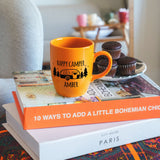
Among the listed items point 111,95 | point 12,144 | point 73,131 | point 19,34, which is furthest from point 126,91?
point 19,34

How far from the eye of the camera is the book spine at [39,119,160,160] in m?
0.48

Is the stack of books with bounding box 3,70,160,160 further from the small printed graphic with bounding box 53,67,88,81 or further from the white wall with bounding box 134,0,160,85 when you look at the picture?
the white wall with bounding box 134,0,160,85

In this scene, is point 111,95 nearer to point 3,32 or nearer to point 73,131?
point 73,131

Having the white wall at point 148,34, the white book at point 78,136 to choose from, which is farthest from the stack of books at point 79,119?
the white wall at point 148,34

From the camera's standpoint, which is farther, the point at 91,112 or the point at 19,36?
the point at 19,36

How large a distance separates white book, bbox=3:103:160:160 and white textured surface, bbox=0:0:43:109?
1.22 feet

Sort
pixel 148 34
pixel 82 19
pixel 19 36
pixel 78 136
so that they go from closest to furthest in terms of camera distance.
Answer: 1. pixel 78 136
2. pixel 19 36
3. pixel 148 34
4. pixel 82 19

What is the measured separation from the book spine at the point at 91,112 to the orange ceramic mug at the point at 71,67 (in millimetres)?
42

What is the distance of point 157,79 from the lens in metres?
1.37

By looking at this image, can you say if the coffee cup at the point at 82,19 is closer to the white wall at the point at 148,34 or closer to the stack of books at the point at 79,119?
the white wall at the point at 148,34

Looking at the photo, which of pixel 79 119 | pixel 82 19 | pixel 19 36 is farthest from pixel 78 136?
pixel 82 19

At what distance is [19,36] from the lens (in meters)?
0.92

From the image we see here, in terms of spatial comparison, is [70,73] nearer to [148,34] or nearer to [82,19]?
[148,34]

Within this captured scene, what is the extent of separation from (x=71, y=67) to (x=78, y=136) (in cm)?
13
